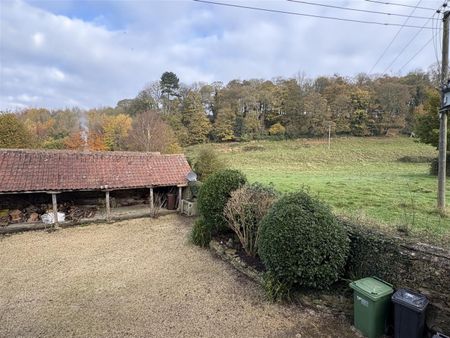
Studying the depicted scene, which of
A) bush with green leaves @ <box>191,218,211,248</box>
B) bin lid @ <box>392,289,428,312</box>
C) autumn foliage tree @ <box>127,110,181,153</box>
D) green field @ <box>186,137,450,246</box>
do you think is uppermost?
autumn foliage tree @ <box>127,110,181,153</box>

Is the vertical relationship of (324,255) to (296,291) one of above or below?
above

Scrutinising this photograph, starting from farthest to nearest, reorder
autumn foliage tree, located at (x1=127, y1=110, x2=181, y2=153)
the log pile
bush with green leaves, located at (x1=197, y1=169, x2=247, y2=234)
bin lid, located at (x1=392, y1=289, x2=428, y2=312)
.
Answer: autumn foliage tree, located at (x1=127, y1=110, x2=181, y2=153) < the log pile < bush with green leaves, located at (x1=197, y1=169, x2=247, y2=234) < bin lid, located at (x1=392, y1=289, x2=428, y2=312)

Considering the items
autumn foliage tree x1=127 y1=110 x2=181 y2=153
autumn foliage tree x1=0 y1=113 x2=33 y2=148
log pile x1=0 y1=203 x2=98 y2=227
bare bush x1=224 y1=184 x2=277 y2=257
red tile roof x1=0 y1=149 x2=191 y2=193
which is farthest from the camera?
autumn foliage tree x1=127 y1=110 x2=181 y2=153

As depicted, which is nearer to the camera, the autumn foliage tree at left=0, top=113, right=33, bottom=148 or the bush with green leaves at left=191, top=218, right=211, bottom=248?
the bush with green leaves at left=191, top=218, right=211, bottom=248

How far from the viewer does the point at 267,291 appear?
5.25m

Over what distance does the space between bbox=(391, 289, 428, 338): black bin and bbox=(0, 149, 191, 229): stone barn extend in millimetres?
9743

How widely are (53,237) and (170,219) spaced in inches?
167

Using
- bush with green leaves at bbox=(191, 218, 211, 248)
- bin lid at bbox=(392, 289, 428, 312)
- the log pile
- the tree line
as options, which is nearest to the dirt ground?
bush with green leaves at bbox=(191, 218, 211, 248)

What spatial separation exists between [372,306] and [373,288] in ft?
0.86

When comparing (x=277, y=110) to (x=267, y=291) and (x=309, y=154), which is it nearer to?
(x=309, y=154)

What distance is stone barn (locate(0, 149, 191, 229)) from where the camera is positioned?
10.1 metres

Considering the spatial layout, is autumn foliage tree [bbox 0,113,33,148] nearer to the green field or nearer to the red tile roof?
the red tile roof

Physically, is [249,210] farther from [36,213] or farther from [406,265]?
[36,213]

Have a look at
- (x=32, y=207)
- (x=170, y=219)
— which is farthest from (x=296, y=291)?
(x=32, y=207)
